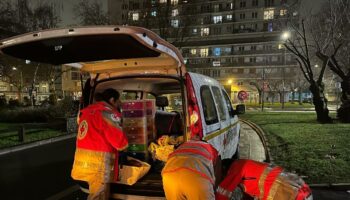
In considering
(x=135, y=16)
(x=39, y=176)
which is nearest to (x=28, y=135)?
(x=39, y=176)

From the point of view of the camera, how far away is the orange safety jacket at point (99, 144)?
3.10 m

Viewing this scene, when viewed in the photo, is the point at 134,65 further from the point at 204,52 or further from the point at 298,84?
the point at 204,52

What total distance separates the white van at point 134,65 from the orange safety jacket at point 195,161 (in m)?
1.08

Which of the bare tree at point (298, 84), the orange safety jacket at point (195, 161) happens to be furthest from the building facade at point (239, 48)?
the orange safety jacket at point (195, 161)

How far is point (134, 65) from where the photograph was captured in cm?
396

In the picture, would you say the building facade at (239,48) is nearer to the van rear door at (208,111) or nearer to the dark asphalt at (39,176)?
the dark asphalt at (39,176)

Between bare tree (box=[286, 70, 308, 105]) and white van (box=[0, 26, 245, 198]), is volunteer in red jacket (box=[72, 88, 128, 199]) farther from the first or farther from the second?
bare tree (box=[286, 70, 308, 105])

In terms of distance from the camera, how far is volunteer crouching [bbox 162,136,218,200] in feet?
6.61

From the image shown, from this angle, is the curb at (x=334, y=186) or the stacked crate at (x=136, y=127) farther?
the curb at (x=334, y=186)

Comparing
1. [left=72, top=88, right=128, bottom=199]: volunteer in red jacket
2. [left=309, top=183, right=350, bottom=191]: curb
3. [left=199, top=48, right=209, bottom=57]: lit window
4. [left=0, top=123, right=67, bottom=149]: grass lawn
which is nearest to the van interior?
[left=72, top=88, right=128, bottom=199]: volunteer in red jacket

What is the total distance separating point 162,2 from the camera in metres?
23.6

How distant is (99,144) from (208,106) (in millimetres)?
1723

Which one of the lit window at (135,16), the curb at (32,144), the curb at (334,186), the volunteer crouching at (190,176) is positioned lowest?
the curb at (32,144)

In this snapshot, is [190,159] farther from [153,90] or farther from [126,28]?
[153,90]
